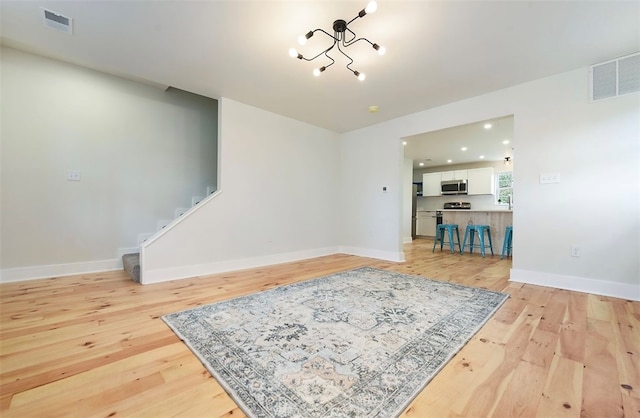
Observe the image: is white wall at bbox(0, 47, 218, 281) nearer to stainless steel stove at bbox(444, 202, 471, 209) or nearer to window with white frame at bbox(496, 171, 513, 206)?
stainless steel stove at bbox(444, 202, 471, 209)

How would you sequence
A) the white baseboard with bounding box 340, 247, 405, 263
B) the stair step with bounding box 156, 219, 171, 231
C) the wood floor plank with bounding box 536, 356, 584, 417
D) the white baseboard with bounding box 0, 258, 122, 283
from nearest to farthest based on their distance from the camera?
the wood floor plank with bounding box 536, 356, 584, 417
the white baseboard with bounding box 0, 258, 122, 283
the stair step with bounding box 156, 219, 171, 231
the white baseboard with bounding box 340, 247, 405, 263

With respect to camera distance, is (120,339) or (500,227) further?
(500,227)

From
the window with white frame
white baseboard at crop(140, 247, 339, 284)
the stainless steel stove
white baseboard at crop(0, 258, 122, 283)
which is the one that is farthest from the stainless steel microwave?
white baseboard at crop(0, 258, 122, 283)

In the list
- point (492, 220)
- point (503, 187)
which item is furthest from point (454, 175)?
point (492, 220)

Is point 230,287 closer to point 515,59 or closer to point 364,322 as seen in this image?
Answer: point 364,322

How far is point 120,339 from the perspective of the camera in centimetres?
169

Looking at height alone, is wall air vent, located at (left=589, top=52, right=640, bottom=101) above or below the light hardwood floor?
above

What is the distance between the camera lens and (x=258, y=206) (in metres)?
4.08

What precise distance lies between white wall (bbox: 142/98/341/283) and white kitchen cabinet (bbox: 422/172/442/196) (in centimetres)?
483

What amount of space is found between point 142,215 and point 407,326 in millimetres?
3995

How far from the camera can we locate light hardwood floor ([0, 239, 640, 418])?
1.12 metres

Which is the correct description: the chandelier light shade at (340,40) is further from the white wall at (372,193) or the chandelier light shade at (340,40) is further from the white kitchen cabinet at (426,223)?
the white kitchen cabinet at (426,223)

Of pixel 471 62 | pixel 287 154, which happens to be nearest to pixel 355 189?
pixel 287 154

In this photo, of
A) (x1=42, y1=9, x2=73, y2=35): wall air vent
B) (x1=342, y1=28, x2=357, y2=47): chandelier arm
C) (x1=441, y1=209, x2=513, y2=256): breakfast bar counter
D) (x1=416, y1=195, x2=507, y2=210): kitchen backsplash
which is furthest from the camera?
(x1=416, y1=195, x2=507, y2=210): kitchen backsplash
